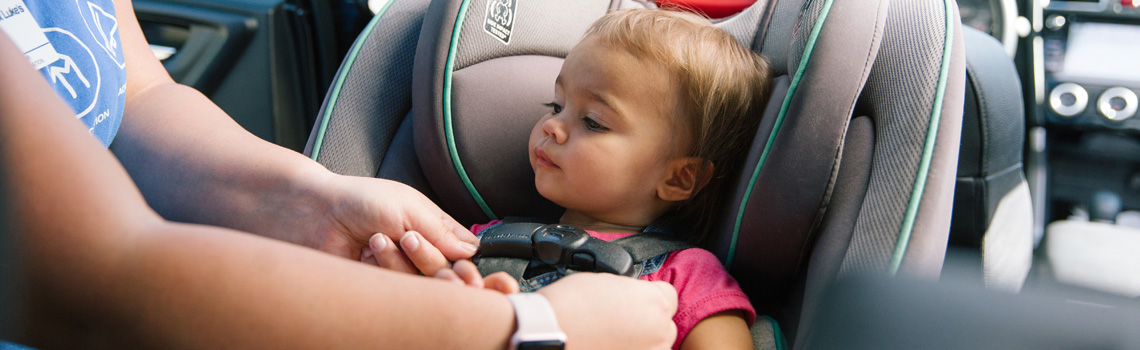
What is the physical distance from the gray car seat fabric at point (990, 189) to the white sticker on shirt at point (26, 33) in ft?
3.82

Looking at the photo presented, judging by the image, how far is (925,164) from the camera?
70cm

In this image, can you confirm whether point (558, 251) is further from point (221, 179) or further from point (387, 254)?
point (221, 179)

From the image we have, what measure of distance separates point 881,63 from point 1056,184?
194 centimetres

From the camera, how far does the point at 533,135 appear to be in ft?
3.33

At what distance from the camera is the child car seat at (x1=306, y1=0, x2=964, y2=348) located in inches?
28.1

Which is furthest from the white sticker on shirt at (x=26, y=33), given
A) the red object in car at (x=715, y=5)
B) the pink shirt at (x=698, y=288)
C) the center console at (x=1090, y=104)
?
the center console at (x=1090, y=104)

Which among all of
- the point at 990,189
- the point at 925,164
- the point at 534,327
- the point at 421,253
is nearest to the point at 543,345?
the point at 534,327

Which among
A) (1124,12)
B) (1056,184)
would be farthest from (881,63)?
(1056,184)

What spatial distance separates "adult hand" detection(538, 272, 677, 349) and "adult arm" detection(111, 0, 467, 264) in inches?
10.8

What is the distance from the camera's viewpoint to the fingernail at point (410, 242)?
2.50 ft

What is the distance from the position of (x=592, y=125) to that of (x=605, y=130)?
0.02 m

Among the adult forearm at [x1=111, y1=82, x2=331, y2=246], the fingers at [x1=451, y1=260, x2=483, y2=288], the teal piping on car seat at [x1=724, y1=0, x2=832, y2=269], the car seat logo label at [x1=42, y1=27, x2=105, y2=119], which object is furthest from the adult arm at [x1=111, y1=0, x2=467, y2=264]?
the teal piping on car seat at [x1=724, y1=0, x2=832, y2=269]

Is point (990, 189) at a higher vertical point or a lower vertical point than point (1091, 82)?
higher

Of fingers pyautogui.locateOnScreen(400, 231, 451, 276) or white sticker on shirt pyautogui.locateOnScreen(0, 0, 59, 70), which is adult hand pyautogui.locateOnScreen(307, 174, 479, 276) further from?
white sticker on shirt pyautogui.locateOnScreen(0, 0, 59, 70)
